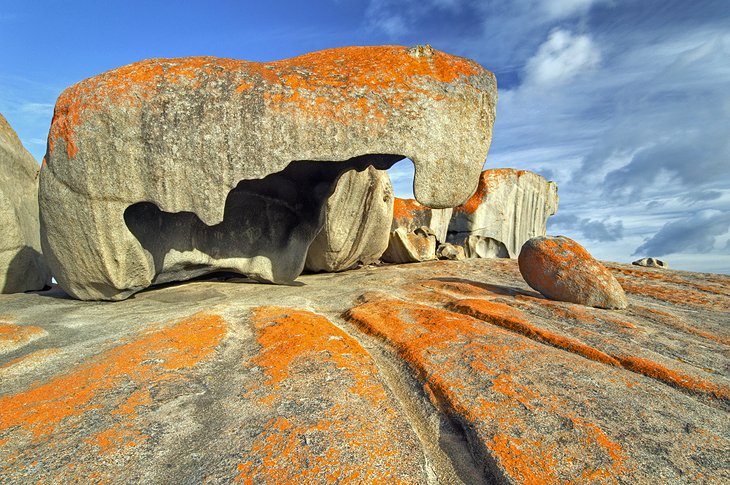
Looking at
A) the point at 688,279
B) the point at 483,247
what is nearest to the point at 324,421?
the point at 688,279

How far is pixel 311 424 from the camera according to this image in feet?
5.89

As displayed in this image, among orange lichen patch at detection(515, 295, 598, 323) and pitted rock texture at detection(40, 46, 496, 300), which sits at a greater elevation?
pitted rock texture at detection(40, 46, 496, 300)

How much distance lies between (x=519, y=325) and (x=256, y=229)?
12.1 ft

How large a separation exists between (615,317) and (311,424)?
288 cm

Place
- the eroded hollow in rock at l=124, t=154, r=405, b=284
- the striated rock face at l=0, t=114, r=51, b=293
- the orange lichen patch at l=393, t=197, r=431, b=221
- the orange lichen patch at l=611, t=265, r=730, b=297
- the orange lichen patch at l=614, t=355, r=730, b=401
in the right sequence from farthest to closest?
the orange lichen patch at l=393, t=197, r=431, b=221
the striated rock face at l=0, t=114, r=51, b=293
the orange lichen patch at l=611, t=265, r=730, b=297
the eroded hollow in rock at l=124, t=154, r=405, b=284
the orange lichen patch at l=614, t=355, r=730, b=401

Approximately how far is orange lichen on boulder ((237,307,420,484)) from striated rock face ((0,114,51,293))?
4.50m

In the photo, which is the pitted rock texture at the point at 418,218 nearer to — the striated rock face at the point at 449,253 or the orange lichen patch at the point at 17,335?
the striated rock face at the point at 449,253

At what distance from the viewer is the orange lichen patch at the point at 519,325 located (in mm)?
2656

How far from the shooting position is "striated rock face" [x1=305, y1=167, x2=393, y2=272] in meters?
6.23

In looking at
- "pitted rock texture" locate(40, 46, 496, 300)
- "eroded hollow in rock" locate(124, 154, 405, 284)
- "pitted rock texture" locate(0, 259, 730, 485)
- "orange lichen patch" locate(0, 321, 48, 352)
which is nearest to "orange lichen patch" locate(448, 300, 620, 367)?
"pitted rock texture" locate(0, 259, 730, 485)

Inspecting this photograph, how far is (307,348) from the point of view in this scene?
263 centimetres

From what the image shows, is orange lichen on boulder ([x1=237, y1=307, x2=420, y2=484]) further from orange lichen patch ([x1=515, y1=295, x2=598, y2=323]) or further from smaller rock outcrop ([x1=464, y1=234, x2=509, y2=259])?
smaller rock outcrop ([x1=464, y1=234, x2=509, y2=259])

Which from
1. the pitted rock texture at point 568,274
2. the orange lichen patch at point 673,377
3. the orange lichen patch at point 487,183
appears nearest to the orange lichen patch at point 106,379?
the orange lichen patch at point 673,377

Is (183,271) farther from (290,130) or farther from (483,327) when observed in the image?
(483,327)
